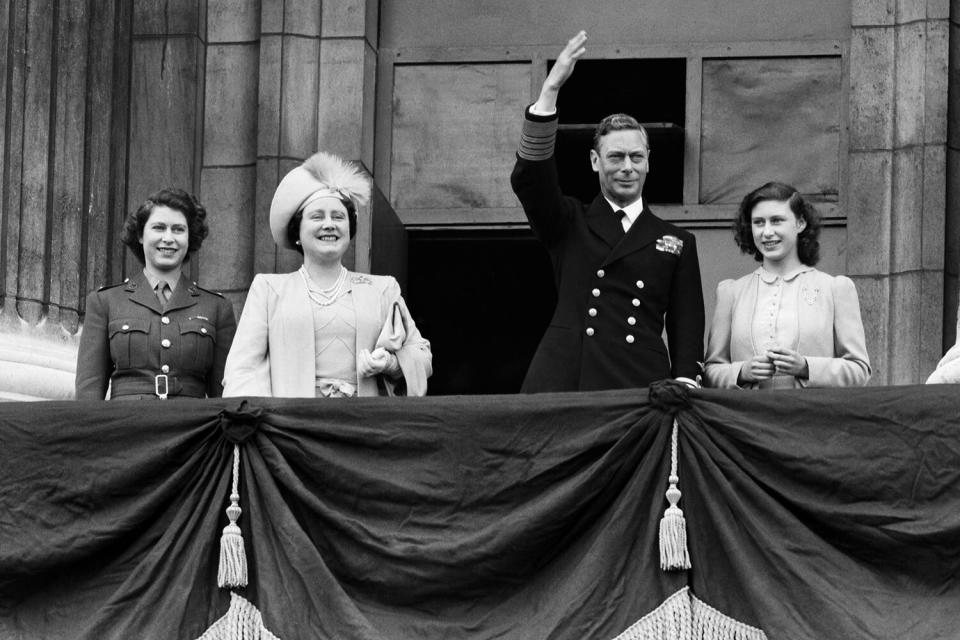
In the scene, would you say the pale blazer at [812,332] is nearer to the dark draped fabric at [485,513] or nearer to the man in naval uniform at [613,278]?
the man in naval uniform at [613,278]

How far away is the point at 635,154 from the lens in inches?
495

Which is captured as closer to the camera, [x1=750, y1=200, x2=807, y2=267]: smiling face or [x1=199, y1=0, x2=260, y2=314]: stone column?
[x1=750, y1=200, x2=807, y2=267]: smiling face

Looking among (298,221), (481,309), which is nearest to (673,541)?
(298,221)

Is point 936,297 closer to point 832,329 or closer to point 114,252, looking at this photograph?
point 832,329

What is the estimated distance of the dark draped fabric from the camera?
11.6 m

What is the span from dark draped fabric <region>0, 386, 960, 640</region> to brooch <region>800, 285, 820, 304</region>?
957 mm

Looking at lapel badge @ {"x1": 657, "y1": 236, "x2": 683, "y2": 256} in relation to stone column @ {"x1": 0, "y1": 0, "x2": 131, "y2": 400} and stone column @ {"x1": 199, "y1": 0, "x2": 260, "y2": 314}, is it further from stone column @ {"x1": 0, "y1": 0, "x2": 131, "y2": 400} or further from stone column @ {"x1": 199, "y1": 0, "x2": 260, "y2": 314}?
stone column @ {"x1": 199, "y1": 0, "x2": 260, "y2": 314}

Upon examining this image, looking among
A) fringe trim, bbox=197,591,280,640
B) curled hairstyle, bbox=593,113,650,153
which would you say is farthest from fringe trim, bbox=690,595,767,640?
curled hairstyle, bbox=593,113,650,153

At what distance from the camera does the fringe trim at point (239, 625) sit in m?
11.9

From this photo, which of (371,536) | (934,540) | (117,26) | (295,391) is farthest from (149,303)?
(934,540)

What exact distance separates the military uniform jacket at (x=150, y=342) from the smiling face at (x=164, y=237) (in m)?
0.15

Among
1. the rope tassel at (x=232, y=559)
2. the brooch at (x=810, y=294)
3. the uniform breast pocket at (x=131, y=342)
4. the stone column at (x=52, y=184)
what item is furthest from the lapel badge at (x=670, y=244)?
the stone column at (x=52, y=184)

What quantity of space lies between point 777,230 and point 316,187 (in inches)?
88.8

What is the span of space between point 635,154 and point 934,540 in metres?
2.40
